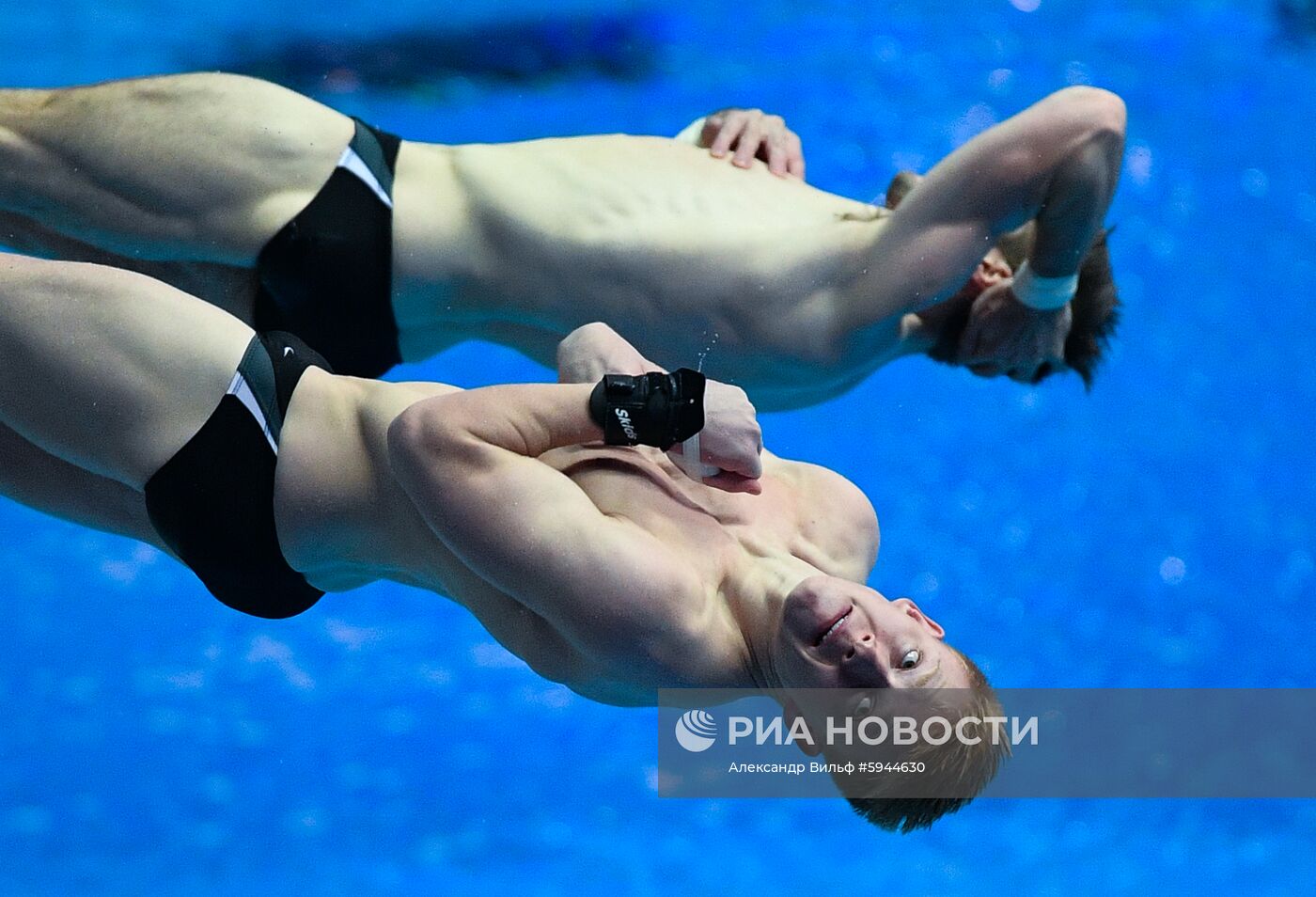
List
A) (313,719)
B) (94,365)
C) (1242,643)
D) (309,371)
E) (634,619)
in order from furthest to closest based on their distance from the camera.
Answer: (1242,643)
(313,719)
(309,371)
(94,365)
(634,619)

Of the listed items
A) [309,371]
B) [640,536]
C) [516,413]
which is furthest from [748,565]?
[309,371]

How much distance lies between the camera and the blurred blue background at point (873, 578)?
11.3 ft

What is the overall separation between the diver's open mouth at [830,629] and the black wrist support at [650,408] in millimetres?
304

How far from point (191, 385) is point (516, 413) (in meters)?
0.47

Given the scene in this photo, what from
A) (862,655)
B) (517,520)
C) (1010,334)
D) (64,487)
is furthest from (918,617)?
(64,487)

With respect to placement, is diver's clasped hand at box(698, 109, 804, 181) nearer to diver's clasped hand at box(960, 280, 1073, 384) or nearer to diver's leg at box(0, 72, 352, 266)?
diver's clasped hand at box(960, 280, 1073, 384)

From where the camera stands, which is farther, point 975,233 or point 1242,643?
point 1242,643

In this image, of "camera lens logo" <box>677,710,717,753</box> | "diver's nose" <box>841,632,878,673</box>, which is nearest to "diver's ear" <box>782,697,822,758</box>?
"diver's nose" <box>841,632,878,673</box>

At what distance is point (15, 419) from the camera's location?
2.03 meters

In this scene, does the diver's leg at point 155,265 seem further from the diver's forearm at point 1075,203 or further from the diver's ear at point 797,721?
the diver's forearm at point 1075,203

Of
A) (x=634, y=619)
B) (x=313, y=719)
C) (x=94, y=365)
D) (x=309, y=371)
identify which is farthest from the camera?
(x=313, y=719)

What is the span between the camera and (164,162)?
7.70 ft

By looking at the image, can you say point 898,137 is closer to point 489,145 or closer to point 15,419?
point 489,145

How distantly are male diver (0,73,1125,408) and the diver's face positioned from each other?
706 millimetres
